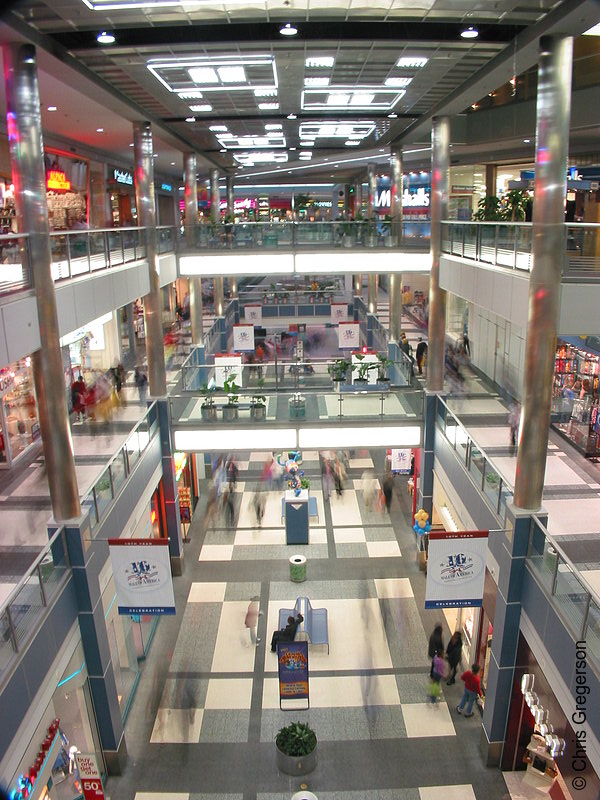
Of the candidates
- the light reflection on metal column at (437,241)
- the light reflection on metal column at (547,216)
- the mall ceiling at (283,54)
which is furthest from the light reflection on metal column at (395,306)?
the light reflection on metal column at (547,216)

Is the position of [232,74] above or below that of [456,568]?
above

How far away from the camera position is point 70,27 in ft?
25.6

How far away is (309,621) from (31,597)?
5626 millimetres

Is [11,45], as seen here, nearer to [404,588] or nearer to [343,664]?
[343,664]

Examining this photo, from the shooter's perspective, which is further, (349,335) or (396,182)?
(396,182)

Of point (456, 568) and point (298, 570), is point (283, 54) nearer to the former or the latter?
point (456, 568)

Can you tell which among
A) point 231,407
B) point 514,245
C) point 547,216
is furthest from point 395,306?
point 547,216

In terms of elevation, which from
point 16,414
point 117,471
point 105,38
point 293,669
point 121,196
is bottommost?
point 293,669

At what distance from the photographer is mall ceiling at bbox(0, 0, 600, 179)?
7414 millimetres

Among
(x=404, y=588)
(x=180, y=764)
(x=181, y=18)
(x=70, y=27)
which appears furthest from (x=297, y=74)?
(x=180, y=764)

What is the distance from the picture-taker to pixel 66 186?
671 inches

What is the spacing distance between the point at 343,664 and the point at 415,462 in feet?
19.8

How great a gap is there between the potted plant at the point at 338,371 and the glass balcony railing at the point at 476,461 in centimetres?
234

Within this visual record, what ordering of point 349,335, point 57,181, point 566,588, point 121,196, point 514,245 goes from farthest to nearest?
point 121,196
point 349,335
point 57,181
point 514,245
point 566,588
